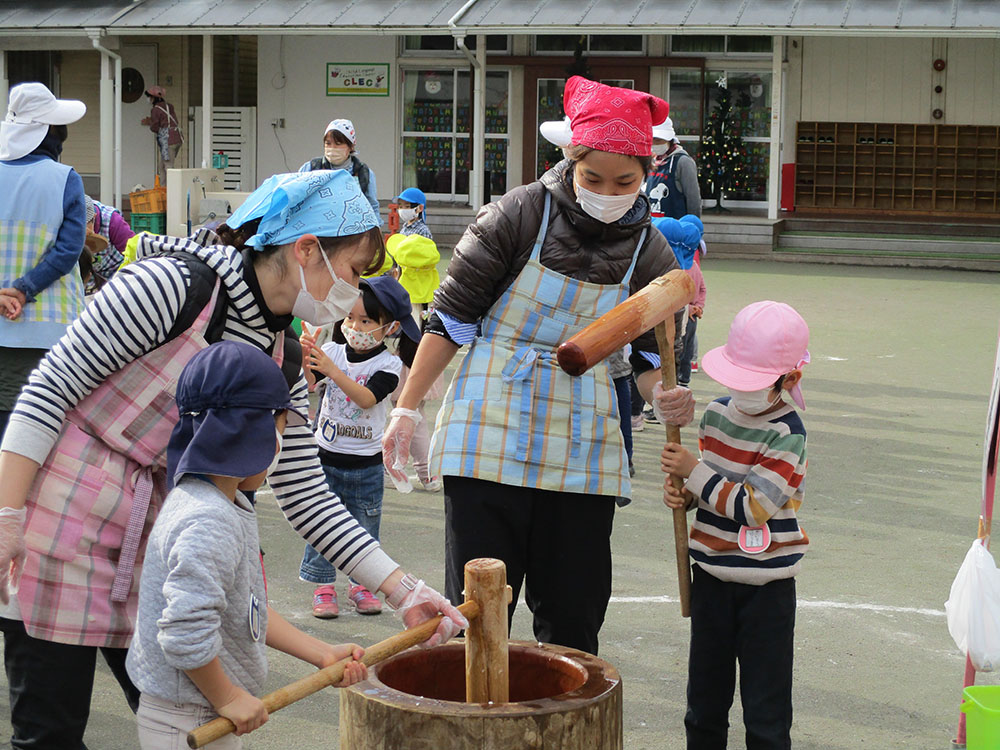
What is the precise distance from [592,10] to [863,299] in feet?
22.6

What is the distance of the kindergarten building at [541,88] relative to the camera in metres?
18.5

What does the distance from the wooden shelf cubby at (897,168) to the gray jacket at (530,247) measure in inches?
738

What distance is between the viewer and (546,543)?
3449mm

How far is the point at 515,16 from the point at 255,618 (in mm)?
17139

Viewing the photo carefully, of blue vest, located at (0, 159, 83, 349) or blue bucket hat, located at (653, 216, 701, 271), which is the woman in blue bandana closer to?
blue vest, located at (0, 159, 83, 349)

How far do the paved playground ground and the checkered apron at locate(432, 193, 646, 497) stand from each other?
3.36 ft

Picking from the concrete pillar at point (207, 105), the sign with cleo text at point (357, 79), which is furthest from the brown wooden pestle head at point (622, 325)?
the sign with cleo text at point (357, 79)

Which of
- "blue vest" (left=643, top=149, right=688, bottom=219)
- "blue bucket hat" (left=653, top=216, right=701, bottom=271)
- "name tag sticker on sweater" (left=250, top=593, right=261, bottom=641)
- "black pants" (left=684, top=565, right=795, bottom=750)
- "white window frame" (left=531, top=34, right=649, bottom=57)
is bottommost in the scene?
"black pants" (left=684, top=565, right=795, bottom=750)

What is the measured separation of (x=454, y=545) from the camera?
340 cm

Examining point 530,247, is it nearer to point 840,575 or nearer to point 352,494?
point 352,494

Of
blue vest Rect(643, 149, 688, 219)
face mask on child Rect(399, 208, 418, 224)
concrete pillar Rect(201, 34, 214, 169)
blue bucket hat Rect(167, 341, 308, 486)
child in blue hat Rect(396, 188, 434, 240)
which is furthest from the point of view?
concrete pillar Rect(201, 34, 214, 169)

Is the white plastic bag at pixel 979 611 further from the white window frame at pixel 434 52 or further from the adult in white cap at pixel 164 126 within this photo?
the white window frame at pixel 434 52

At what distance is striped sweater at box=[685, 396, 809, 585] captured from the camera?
3.28 meters

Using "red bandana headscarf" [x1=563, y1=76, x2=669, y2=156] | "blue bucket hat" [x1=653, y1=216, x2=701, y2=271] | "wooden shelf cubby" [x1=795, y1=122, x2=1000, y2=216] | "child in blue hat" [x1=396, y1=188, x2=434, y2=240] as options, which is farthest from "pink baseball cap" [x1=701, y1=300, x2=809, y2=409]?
"wooden shelf cubby" [x1=795, y1=122, x2=1000, y2=216]
